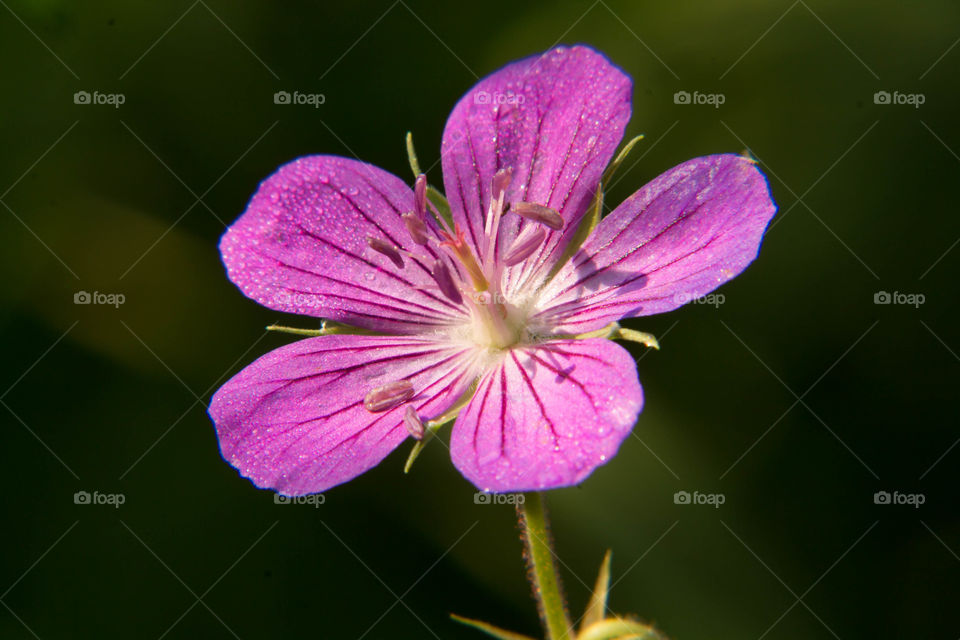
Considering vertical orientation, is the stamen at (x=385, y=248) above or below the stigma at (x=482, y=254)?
below

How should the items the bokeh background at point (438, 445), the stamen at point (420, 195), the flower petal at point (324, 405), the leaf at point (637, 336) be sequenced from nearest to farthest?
the leaf at point (637, 336)
the flower petal at point (324, 405)
the stamen at point (420, 195)
the bokeh background at point (438, 445)

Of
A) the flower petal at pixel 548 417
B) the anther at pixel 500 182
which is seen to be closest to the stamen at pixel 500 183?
the anther at pixel 500 182

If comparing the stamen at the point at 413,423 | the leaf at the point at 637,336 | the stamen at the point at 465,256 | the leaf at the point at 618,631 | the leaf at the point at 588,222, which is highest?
the leaf at the point at 588,222

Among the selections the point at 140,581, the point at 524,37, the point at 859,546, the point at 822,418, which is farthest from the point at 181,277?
the point at 859,546

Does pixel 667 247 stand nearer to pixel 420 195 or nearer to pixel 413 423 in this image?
pixel 420 195

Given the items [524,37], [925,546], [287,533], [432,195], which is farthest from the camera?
[524,37]

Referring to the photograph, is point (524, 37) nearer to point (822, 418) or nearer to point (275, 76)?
point (275, 76)

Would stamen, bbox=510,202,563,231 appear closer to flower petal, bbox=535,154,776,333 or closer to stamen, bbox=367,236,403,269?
flower petal, bbox=535,154,776,333

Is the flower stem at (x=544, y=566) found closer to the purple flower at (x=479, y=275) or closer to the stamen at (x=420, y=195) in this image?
the purple flower at (x=479, y=275)
